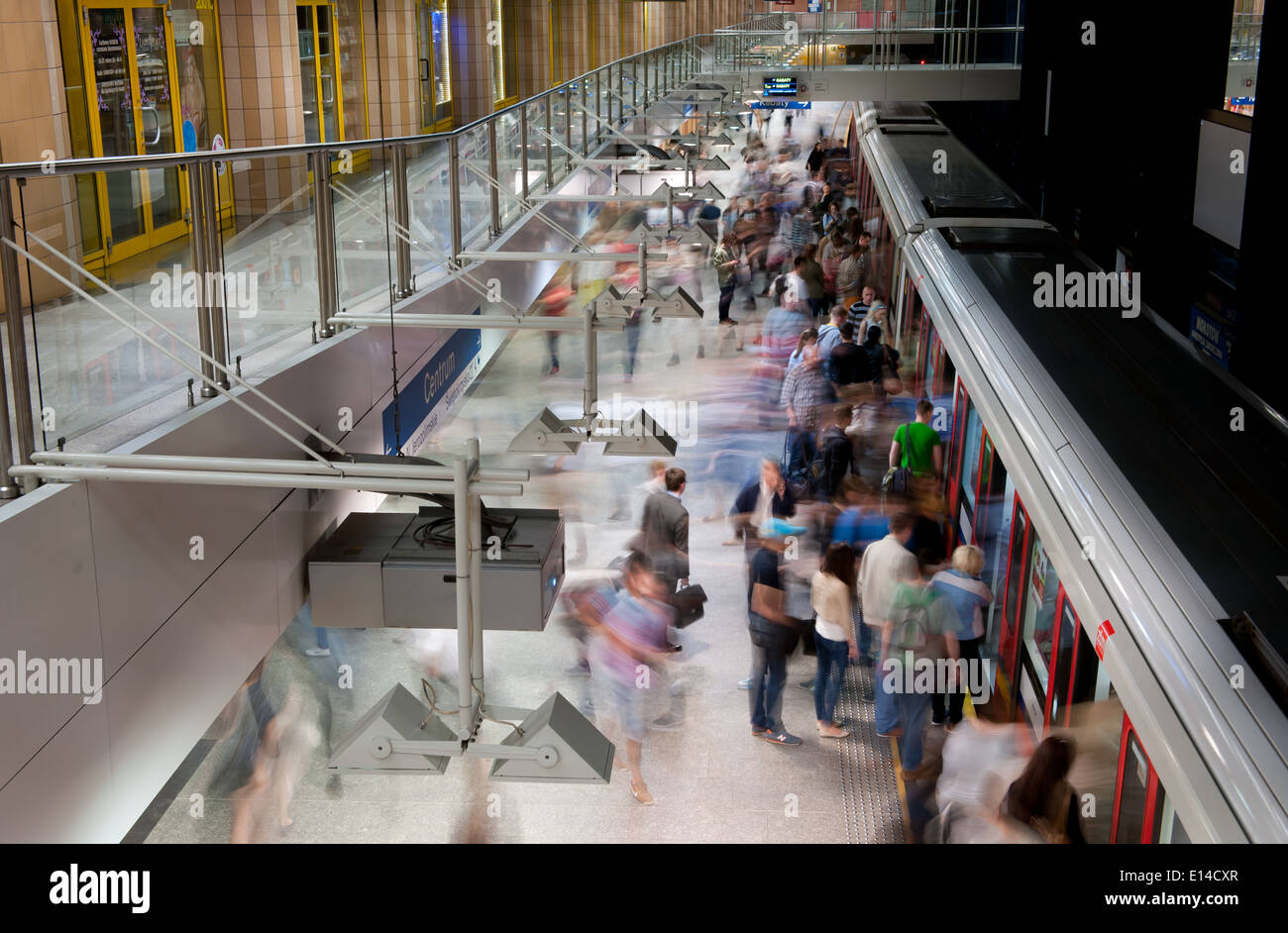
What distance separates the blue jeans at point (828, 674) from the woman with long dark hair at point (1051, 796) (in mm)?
2907

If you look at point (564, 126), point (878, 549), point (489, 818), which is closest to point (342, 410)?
point (489, 818)

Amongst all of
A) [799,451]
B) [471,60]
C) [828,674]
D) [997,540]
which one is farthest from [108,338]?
[471,60]

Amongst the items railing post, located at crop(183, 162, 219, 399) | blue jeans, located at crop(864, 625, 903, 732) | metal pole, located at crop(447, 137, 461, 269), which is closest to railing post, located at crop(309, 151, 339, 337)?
railing post, located at crop(183, 162, 219, 399)

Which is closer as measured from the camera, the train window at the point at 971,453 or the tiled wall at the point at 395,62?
the train window at the point at 971,453

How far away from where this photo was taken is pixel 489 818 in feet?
25.5

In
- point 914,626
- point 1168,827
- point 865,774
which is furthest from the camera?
point 865,774

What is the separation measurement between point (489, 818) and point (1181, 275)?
7.64 m

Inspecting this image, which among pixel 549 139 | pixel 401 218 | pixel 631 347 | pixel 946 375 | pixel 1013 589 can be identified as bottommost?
pixel 631 347

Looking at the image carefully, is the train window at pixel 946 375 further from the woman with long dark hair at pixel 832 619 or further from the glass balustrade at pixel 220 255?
the glass balustrade at pixel 220 255

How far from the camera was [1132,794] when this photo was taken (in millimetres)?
4188

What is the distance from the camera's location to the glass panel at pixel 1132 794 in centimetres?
405

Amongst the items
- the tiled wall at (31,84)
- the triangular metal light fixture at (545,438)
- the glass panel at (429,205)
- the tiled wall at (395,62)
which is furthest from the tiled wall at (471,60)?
the triangular metal light fixture at (545,438)

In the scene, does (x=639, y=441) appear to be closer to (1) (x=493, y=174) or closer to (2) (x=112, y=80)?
(2) (x=112, y=80)

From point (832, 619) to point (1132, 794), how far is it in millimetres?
3445
